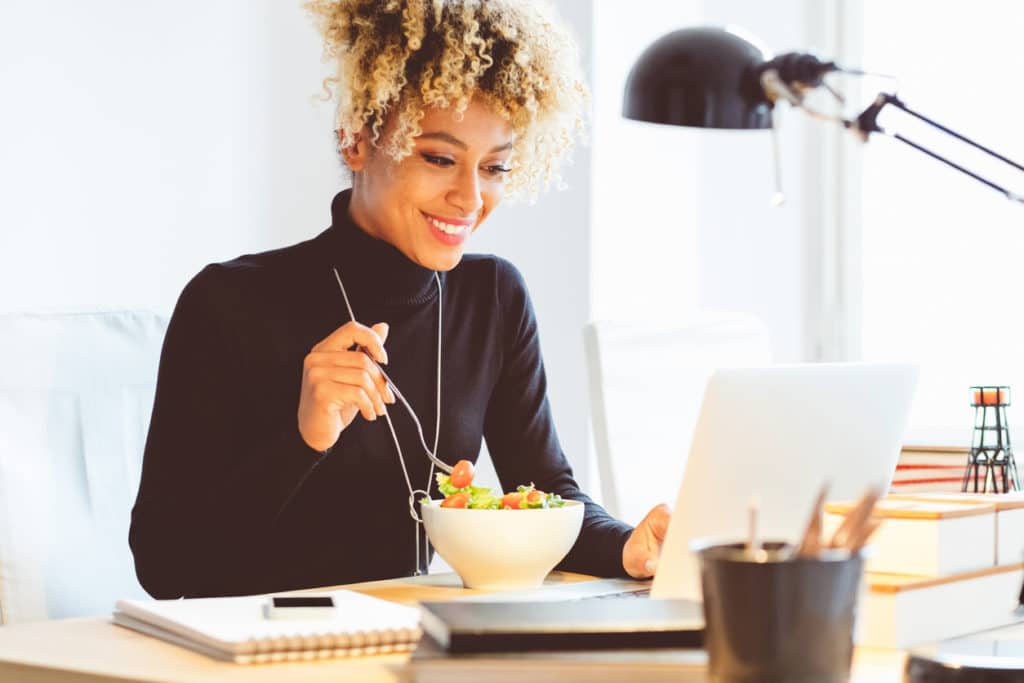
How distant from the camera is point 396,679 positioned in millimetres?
911

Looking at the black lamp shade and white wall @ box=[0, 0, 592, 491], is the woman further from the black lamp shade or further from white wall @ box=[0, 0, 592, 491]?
white wall @ box=[0, 0, 592, 491]

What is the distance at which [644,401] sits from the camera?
2.02 meters

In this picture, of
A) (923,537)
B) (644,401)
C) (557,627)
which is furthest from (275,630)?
(644,401)

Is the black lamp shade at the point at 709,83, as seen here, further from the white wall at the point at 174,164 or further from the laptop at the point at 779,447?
the white wall at the point at 174,164

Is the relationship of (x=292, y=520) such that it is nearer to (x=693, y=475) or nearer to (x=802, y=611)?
(x=693, y=475)

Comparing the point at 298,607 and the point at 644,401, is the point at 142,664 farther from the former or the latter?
the point at 644,401

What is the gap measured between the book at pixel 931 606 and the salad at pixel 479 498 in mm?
420

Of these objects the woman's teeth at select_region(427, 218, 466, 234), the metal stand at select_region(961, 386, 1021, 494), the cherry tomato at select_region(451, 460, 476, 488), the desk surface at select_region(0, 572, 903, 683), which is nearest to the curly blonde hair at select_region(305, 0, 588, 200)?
the woman's teeth at select_region(427, 218, 466, 234)

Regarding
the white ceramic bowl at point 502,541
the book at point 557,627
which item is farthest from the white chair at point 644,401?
the book at point 557,627

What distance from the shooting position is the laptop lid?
3.34 feet

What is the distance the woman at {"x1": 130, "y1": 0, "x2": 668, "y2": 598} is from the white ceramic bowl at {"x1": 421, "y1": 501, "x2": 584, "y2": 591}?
15cm

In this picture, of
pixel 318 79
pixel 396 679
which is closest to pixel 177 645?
pixel 396 679

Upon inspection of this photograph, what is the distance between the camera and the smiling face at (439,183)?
175 centimetres

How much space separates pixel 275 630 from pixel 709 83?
0.52 m
